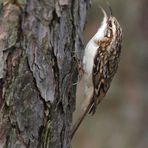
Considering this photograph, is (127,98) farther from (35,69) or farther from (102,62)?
(35,69)

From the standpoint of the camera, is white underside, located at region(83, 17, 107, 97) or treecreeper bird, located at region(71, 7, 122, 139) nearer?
white underside, located at region(83, 17, 107, 97)

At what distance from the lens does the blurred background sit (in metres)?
7.40

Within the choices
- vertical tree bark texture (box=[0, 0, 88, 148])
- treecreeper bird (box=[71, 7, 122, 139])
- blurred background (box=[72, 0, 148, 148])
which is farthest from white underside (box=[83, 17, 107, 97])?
blurred background (box=[72, 0, 148, 148])

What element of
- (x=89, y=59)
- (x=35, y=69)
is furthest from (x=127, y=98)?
(x=35, y=69)

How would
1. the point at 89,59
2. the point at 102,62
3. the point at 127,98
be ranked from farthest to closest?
the point at 127,98
the point at 102,62
the point at 89,59

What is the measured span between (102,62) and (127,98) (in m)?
3.30

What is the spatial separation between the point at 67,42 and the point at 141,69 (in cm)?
435

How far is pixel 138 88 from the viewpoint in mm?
7617

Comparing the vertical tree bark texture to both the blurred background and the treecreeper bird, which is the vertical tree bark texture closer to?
the treecreeper bird

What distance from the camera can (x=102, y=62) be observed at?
432cm

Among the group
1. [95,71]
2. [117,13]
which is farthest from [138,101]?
[95,71]

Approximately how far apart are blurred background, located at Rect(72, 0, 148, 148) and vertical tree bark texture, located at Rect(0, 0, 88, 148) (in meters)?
3.99

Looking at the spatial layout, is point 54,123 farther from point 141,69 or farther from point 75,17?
point 141,69

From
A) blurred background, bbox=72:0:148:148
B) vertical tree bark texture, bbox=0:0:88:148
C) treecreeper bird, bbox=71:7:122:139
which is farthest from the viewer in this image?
blurred background, bbox=72:0:148:148
